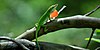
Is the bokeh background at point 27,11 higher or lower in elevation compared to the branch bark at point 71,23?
higher

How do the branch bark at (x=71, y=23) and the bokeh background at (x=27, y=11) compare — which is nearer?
the branch bark at (x=71, y=23)

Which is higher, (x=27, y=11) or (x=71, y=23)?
(x=27, y=11)

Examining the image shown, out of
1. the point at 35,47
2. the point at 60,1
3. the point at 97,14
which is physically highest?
the point at 60,1

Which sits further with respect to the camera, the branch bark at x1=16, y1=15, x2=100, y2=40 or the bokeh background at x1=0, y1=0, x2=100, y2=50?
the bokeh background at x1=0, y1=0, x2=100, y2=50

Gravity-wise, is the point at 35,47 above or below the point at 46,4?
below

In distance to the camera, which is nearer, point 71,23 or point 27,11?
point 71,23

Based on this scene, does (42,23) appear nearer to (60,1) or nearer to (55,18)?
(55,18)

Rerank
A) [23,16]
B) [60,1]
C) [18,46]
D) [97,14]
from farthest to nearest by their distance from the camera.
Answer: [23,16], [60,1], [97,14], [18,46]

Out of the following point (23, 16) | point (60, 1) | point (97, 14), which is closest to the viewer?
point (97, 14)

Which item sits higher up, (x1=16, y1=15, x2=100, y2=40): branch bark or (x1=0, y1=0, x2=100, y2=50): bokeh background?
(x1=0, y1=0, x2=100, y2=50): bokeh background

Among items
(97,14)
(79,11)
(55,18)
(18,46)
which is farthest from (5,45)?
(79,11)

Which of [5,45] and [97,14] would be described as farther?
[97,14]
